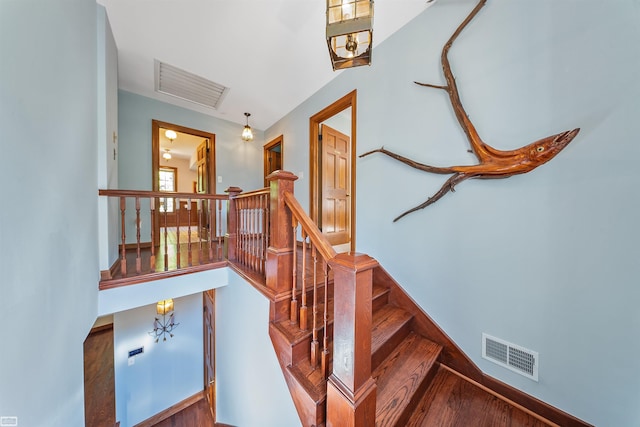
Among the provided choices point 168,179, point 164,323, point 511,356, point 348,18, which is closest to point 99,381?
point 164,323

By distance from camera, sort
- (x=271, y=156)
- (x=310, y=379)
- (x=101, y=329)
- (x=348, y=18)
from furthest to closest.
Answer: (x=101, y=329)
(x=271, y=156)
(x=310, y=379)
(x=348, y=18)

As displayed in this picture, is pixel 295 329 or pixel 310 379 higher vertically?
pixel 295 329

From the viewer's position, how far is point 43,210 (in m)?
0.85

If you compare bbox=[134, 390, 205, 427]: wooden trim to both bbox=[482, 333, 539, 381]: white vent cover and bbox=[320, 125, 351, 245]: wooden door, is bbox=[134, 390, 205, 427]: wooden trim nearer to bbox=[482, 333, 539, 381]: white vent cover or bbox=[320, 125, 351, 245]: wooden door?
bbox=[320, 125, 351, 245]: wooden door

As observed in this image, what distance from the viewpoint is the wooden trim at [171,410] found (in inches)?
119

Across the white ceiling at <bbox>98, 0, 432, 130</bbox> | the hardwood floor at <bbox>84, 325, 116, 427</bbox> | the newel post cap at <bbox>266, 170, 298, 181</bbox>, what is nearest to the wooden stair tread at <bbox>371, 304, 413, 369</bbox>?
the newel post cap at <bbox>266, 170, 298, 181</bbox>

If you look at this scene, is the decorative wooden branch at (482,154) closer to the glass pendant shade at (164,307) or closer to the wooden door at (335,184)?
the wooden door at (335,184)

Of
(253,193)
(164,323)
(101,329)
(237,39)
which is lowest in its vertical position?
(101,329)

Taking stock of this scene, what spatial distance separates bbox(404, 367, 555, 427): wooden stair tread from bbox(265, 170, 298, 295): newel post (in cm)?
111

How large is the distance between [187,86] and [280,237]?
2.88 metres

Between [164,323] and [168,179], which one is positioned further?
[168,179]

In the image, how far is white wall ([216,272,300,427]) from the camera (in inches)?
57.6

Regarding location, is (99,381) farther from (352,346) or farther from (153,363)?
(352,346)

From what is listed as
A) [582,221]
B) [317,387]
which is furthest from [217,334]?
[582,221]
